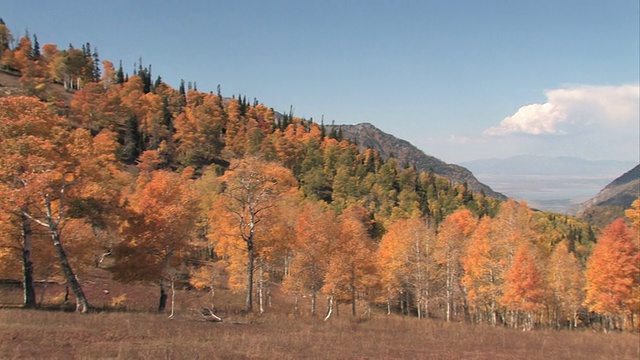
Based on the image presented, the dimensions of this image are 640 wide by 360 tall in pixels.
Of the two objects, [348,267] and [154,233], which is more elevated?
[154,233]

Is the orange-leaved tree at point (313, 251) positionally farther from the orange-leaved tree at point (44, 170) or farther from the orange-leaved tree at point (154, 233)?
the orange-leaved tree at point (44, 170)

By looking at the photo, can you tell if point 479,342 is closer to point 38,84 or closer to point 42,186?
point 42,186

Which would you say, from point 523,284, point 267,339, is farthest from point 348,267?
point 267,339

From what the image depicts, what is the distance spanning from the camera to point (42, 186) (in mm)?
20516

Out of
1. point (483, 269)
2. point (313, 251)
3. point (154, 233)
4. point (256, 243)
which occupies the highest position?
point (154, 233)

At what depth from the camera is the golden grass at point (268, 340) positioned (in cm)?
1449

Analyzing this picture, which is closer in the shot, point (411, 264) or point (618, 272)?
point (618, 272)

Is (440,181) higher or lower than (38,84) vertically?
lower

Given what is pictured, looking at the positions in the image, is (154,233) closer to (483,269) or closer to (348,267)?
(348,267)

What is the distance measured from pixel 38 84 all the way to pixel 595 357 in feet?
421

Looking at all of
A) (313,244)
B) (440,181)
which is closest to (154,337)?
(313,244)

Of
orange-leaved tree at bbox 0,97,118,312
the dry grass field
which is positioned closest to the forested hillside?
orange-leaved tree at bbox 0,97,118,312

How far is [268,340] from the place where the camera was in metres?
18.0

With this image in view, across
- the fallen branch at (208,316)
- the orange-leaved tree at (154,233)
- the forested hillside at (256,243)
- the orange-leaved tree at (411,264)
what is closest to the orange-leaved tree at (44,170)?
the forested hillside at (256,243)
